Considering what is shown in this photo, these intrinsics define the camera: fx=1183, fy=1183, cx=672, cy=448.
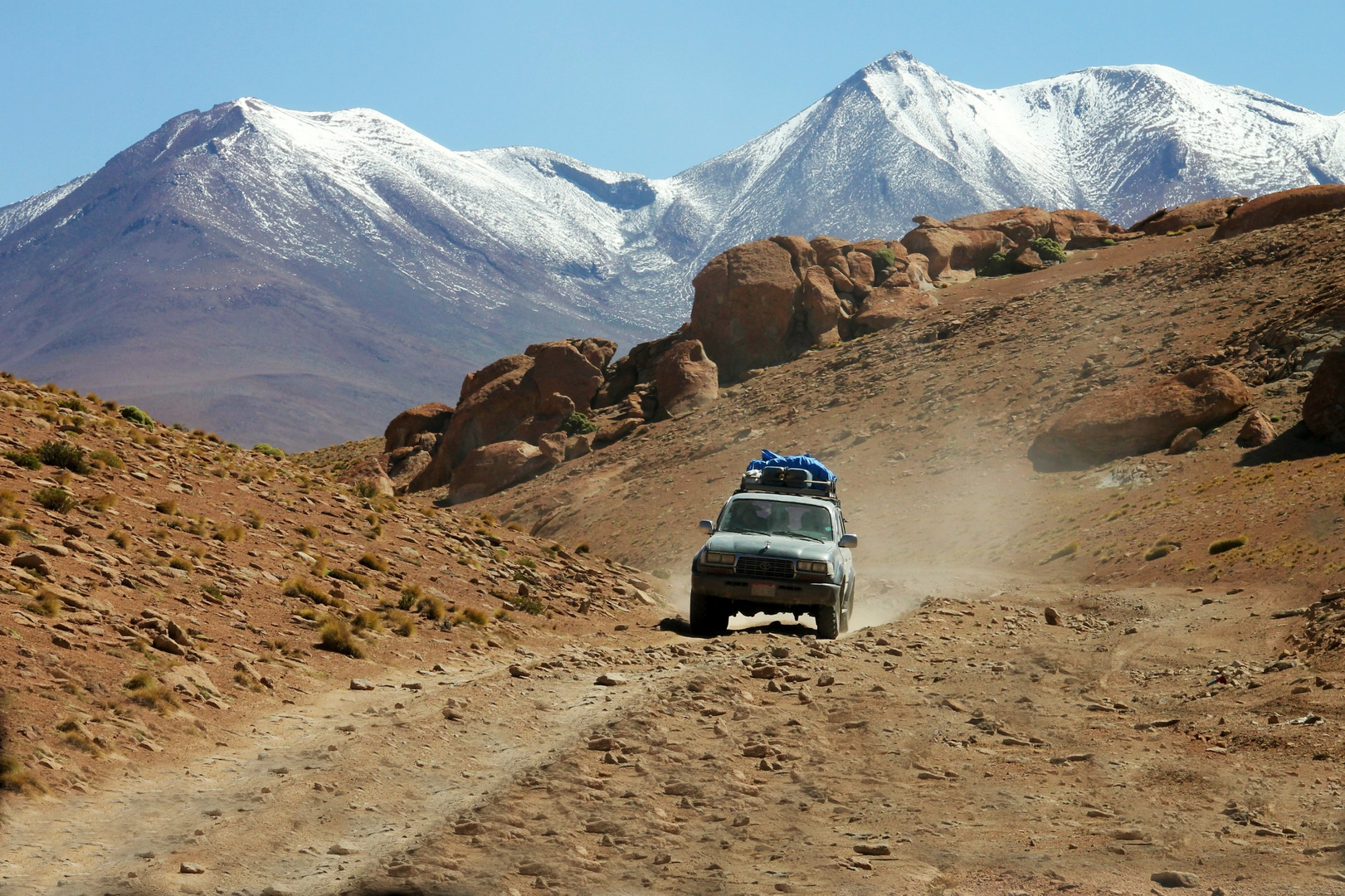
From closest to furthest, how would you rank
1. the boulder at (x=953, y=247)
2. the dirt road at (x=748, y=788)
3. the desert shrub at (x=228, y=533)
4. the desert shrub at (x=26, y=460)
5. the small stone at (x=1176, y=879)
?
the small stone at (x=1176, y=879) → the dirt road at (x=748, y=788) → the desert shrub at (x=26, y=460) → the desert shrub at (x=228, y=533) → the boulder at (x=953, y=247)

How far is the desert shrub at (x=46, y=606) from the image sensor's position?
10.6 m

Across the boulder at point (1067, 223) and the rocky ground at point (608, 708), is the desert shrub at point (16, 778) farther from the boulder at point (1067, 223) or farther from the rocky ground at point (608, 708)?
the boulder at point (1067, 223)

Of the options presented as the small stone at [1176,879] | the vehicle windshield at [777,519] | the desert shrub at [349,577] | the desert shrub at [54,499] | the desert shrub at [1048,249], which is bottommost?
the desert shrub at [349,577]

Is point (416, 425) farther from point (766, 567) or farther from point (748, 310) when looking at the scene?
point (766, 567)

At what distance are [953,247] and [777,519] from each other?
47.3 metres

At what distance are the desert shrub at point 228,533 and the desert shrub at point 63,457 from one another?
2043 millimetres

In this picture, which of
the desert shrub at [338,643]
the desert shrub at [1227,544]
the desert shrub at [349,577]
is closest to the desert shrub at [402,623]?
the desert shrub at [349,577]

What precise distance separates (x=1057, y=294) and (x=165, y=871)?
46.2 meters

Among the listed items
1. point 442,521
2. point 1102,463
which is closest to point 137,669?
point 442,521

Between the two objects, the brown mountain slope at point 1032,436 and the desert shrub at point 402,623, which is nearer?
the desert shrub at point 402,623

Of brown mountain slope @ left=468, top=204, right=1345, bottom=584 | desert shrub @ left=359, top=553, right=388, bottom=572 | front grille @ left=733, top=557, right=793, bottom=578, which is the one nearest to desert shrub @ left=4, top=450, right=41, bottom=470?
desert shrub @ left=359, top=553, right=388, bottom=572

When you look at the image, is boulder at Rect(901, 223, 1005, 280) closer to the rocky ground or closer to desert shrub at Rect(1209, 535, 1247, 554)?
the rocky ground

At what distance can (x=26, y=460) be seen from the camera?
15.5 m

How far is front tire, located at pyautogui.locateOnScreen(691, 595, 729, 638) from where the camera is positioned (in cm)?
1590
